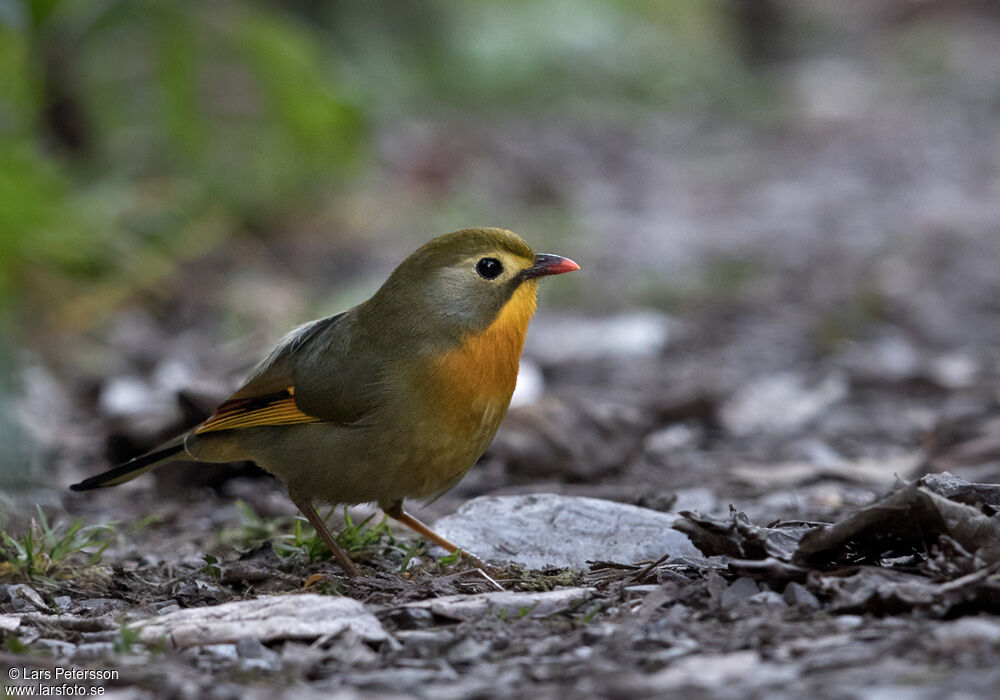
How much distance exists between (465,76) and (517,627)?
1258 centimetres

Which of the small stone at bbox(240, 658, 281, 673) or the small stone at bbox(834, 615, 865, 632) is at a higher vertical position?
the small stone at bbox(834, 615, 865, 632)

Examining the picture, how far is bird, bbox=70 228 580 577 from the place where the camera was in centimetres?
383

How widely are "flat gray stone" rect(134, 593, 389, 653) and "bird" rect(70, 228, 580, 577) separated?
0.59 meters

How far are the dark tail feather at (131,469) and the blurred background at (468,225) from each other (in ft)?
0.79

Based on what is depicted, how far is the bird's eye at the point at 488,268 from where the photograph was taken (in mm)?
4082

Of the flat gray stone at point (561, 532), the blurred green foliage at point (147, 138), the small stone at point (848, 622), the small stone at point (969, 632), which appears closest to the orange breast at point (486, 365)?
the flat gray stone at point (561, 532)

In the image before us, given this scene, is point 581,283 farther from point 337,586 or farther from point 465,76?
point 465,76

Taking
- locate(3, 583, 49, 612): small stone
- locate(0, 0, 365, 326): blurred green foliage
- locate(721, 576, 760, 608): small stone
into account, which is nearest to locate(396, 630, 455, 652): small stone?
locate(721, 576, 760, 608): small stone

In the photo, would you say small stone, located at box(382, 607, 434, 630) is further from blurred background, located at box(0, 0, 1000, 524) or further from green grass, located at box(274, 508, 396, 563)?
blurred background, located at box(0, 0, 1000, 524)

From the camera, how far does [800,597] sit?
2.95 meters

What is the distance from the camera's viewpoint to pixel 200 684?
269cm

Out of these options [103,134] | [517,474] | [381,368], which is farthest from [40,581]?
[103,134]

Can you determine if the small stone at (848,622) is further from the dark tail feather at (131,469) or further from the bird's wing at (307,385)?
the dark tail feather at (131,469)

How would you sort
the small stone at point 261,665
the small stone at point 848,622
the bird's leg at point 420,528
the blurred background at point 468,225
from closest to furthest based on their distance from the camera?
the small stone at point 848,622, the small stone at point 261,665, the bird's leg at point 420,528, the blurred background at point 468,225
